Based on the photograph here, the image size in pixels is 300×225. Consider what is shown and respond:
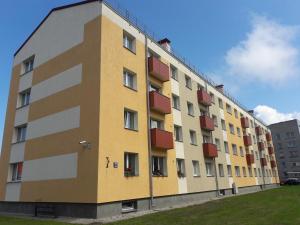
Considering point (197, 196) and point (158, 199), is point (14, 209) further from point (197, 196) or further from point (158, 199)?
point (197, 196)

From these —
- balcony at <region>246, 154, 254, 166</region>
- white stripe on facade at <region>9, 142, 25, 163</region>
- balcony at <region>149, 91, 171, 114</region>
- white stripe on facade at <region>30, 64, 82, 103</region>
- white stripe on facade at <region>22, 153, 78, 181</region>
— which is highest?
white stripe on facade at <region>30, 64, 82, 103</region>

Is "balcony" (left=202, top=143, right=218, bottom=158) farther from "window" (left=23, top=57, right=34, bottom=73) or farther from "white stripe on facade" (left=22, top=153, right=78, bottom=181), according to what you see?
"window" (left=23, top=57, right=34, bottom=73)

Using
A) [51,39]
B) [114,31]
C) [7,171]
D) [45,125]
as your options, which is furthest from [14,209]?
[114,31]

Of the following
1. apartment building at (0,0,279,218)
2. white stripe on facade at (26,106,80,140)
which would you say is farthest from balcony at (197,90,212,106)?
white stripe on facade at (26,106,80,140)

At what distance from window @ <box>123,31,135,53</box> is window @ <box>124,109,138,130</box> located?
480 centimetres

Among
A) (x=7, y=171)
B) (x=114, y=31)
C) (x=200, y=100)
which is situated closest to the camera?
(x=114, y=31)

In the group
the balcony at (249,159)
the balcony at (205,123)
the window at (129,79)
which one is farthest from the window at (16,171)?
the balcony at (249,159)

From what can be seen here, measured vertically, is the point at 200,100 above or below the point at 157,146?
above

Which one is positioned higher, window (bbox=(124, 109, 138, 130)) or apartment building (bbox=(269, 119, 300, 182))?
apartment building (bbox=(269, 119, 300, 182))

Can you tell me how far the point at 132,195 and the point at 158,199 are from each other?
9.95 feet

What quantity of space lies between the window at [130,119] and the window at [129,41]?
15.7ft

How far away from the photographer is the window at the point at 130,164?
Answer: 17.8 meters

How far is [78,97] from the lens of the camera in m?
18.0

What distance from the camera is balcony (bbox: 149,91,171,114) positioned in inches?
822
